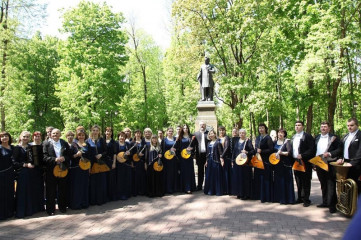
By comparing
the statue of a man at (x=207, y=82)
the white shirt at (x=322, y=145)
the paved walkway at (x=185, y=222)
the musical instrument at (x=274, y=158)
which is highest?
the statue of a man at (x=207, y=82)

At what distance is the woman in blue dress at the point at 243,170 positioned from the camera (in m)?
7.98

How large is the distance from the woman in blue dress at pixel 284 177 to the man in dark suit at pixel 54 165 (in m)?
5.28

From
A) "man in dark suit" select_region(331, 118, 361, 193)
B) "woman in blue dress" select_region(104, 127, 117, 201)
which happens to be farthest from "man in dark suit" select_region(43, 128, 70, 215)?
"man in dark suit" select_region(331, 118, 361, 193)

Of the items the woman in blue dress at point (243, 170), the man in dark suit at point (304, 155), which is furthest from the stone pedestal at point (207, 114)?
the man in dark suit at point (304, 155)

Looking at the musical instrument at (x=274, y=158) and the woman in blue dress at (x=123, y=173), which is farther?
the woman in blue dress at (x=123, y=173)

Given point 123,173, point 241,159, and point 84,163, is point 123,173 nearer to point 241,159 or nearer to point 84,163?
point 84,163

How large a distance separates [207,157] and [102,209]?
339cm

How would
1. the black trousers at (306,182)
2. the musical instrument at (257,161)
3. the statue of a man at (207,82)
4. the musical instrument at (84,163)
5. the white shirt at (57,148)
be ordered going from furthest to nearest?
the statue of a man at (207,82) → the musical instrument at (257,161) → the black trousers at (306,182) → the musical instrument at (84,163) → the white shirt at (57,148)

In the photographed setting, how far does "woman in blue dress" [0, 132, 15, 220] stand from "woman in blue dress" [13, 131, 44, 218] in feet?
0.39

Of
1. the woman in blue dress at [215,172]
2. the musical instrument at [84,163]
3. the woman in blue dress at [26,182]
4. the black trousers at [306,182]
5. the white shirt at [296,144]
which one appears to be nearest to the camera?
the woman in blue dress at [26,182]

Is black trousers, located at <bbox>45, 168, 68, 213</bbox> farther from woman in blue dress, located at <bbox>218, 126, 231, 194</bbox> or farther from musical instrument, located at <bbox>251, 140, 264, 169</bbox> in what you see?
musical instrument, located at <bbox>251, 140, 264, 169</bbox>

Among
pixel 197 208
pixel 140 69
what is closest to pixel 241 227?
pixel 197 208

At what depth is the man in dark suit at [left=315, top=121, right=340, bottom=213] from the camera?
6.54 metres

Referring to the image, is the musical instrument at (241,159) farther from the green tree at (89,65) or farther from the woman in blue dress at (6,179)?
the green tree at (89,65)
